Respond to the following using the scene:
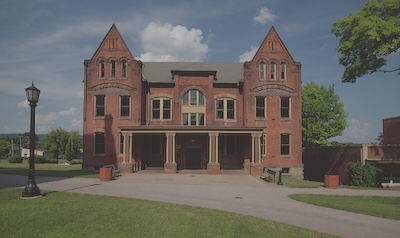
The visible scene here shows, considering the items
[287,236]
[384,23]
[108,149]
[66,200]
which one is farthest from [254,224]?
[108,149]

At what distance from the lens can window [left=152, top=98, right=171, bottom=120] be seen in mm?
30906

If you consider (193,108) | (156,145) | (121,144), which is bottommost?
(156,145)

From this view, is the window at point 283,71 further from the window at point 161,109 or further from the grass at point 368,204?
the grass at point 368,204

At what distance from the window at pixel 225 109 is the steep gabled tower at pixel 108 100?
A: 7.79m

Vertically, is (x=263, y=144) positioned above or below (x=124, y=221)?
above

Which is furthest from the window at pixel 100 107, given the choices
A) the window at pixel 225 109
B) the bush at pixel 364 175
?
the bush at pixel 364 175

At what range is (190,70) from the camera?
3033 centimetres

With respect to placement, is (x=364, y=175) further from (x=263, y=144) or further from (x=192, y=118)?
(x=192, y=118)

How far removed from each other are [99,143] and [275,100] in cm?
1774

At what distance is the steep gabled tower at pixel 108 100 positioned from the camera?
97.1 ft

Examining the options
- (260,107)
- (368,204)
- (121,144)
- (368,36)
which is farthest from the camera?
(260,107)

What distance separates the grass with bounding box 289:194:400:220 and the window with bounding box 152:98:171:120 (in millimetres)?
17977

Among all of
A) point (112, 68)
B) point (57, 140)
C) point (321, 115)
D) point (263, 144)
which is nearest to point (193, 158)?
point (263, 144)

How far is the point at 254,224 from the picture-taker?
914cm
